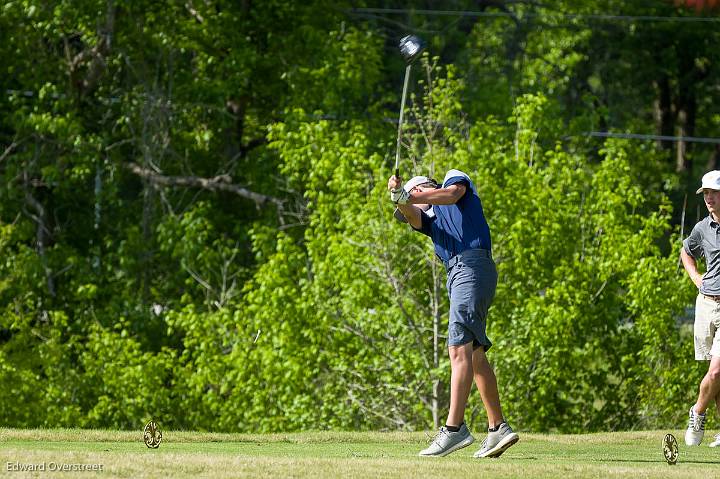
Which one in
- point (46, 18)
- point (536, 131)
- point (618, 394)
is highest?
point (46, 18)

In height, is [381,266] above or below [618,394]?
above

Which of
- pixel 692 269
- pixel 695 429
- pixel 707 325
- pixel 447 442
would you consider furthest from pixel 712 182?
pixel 447 442

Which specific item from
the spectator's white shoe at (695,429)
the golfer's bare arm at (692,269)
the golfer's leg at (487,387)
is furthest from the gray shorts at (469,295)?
the golfer's bare arm at (692,269)

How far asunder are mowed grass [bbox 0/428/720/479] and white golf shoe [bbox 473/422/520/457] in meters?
0.10

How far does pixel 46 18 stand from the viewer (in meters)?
22.6

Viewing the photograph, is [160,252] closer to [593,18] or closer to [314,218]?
[314,218]

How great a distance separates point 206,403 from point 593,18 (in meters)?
19.9


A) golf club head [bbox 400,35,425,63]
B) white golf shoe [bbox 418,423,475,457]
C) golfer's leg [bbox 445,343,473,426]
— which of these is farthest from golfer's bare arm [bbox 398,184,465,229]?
golf club head [bbox 400,35,425,63]

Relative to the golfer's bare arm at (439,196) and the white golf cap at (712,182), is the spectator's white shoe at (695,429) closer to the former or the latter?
the white golf cap at (712,182)

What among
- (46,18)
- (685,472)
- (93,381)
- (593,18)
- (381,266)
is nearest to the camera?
(685,472)

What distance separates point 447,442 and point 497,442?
0.31 m

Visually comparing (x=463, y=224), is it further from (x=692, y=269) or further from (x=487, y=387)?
(x=692, y=269)

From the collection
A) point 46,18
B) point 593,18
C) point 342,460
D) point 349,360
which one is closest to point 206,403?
point 349,360

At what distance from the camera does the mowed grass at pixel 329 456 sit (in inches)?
286
